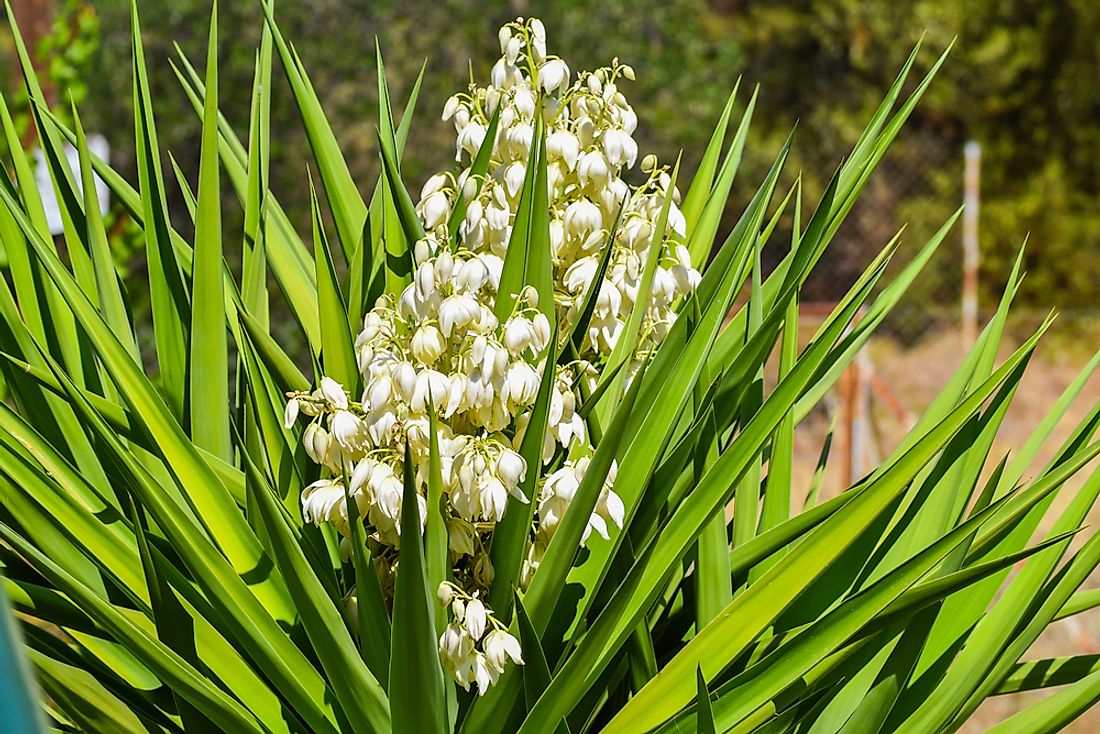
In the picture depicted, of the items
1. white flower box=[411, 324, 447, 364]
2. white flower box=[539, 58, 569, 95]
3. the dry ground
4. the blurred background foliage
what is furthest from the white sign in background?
the blurred background foliage

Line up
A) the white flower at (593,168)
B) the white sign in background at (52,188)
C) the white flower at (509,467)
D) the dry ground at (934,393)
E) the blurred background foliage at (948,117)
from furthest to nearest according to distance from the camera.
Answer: the blurred background foliage at (948,117)
the dry ground at (934,393)
the white sign in background at (52,188)
the white flower at (593,168)
the white flower at (509,467)

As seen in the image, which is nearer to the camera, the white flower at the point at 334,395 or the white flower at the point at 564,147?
the white flower at the point at 334,395

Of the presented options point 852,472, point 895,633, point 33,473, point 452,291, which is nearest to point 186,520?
point 33,473

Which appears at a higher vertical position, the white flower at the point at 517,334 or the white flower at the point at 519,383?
the white flower at the point at 517,334

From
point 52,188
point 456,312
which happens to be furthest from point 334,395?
point 52,188

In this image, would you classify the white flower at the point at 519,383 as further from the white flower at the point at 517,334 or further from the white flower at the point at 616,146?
the white flower at the point at 616,146

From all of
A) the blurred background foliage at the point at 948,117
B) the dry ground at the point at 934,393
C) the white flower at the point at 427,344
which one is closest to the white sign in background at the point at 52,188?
the white flower at the point at 427,344

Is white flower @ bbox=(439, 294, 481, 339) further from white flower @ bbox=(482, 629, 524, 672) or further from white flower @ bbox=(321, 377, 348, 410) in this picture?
white flower @ bbox=(482, 629, 524, 672)
